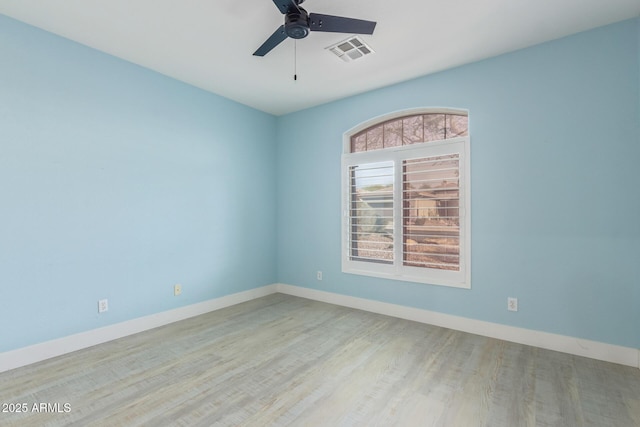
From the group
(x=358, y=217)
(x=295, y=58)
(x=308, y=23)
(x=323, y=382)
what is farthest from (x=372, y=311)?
(x=308, y=23)

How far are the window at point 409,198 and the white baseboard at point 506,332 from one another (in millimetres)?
387

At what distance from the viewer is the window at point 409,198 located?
331 centimetres

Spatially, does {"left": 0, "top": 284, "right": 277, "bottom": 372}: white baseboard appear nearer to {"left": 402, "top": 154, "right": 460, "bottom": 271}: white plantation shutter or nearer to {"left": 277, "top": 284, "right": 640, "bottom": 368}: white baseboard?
{"left": 277, "top": 284, "right": 640, "bottom": 368}: white baseboard

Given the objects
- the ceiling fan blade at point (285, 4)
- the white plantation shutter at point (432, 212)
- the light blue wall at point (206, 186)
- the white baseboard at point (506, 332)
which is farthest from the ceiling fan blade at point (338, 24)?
the white baseboard at point (506, 332)

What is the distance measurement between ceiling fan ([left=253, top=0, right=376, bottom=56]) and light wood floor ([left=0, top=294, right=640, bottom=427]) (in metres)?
2.48

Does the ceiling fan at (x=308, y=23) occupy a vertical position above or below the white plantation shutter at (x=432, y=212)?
above

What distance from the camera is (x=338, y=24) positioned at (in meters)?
2.00

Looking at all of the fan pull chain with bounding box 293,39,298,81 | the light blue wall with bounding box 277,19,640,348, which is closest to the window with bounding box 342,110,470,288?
the light blue wall with bounding box 277,19,640,348

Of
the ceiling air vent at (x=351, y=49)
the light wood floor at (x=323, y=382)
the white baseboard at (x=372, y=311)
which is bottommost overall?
the light wood floor at (x=323, y=382)

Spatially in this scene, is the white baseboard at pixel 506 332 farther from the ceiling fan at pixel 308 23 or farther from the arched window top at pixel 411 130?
the ceiling fan at pixel 308 23

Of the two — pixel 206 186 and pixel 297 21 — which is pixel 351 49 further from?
pixel 206 186

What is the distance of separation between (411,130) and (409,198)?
0.86 m

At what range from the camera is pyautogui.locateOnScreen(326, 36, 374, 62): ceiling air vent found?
2.75 meters

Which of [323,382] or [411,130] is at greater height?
[411,130]
